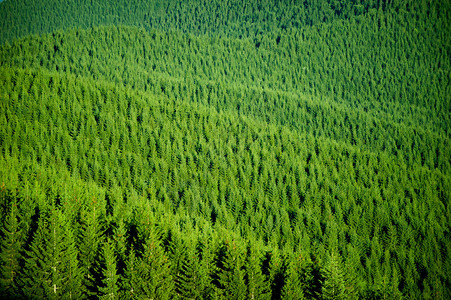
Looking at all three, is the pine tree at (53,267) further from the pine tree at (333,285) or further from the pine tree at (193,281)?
the pine tree at (333,285)

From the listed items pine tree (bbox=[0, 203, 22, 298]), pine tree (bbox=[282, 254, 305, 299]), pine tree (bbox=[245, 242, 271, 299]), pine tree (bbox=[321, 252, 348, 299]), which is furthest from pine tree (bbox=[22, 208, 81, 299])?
pine tree (bbox=[321, 252, 348, 299])

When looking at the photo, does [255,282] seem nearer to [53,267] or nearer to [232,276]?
[232,276]

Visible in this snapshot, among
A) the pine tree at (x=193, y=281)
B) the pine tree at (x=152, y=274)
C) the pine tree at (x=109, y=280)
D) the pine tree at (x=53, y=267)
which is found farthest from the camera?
the pine tree at (x=193, y=281)

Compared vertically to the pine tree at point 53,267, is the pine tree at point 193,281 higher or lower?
lower

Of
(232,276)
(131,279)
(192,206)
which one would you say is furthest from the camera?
(192,206)

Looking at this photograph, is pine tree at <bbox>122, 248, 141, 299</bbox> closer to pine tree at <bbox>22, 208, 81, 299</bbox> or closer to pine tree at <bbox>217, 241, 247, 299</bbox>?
pine tree at <bbox>22, 208, 81, 299</bbox>

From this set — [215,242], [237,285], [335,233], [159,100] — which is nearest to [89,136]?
[159,100]

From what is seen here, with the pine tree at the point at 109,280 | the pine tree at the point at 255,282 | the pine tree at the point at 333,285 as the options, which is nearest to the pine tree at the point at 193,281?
the pine tree at the point at 255,282

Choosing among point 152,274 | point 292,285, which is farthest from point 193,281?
point 292,285

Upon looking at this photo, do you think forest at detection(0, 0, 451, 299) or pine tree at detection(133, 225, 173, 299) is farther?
forest at detection(0, 0, 451, 299)
